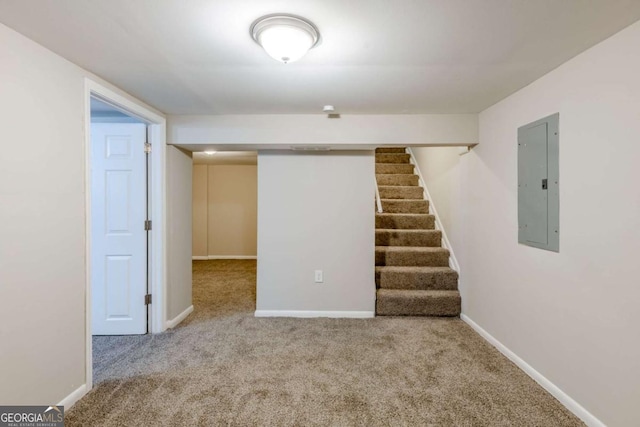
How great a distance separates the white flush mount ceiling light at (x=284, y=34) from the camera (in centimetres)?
144

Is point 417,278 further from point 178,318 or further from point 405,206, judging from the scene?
point 178,318

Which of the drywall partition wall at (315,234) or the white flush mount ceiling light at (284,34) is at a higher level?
the white flush mount ceiling light at (284,34)

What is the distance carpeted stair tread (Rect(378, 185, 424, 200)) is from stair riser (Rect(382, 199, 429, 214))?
23 centimetres

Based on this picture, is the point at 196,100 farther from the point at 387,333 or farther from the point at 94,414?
the point at 387,333

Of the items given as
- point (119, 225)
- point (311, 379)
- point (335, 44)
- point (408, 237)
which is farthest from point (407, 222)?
point (119, 225)

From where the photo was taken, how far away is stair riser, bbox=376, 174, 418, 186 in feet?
16.0

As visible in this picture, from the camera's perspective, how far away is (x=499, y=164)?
8.65 ft

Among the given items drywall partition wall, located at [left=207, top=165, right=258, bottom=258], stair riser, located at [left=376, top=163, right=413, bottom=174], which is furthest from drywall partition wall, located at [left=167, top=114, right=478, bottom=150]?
drywall partition wall, located at [left=207, top=165, right=258, bottom=258]

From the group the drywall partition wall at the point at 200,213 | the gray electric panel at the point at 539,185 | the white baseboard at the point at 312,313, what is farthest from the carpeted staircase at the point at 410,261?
the drywall partition wall at the point at 200,213

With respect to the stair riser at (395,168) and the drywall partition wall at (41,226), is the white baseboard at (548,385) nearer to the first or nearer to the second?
the stair riser at (395,168)

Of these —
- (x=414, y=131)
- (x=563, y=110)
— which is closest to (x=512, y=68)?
(x=563, y=110)

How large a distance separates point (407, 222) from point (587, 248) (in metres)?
2.48

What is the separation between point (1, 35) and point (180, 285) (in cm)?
242

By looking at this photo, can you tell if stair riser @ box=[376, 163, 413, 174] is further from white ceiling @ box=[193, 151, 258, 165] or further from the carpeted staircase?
white ceiling @ box=[193, 151, 258, 165]
